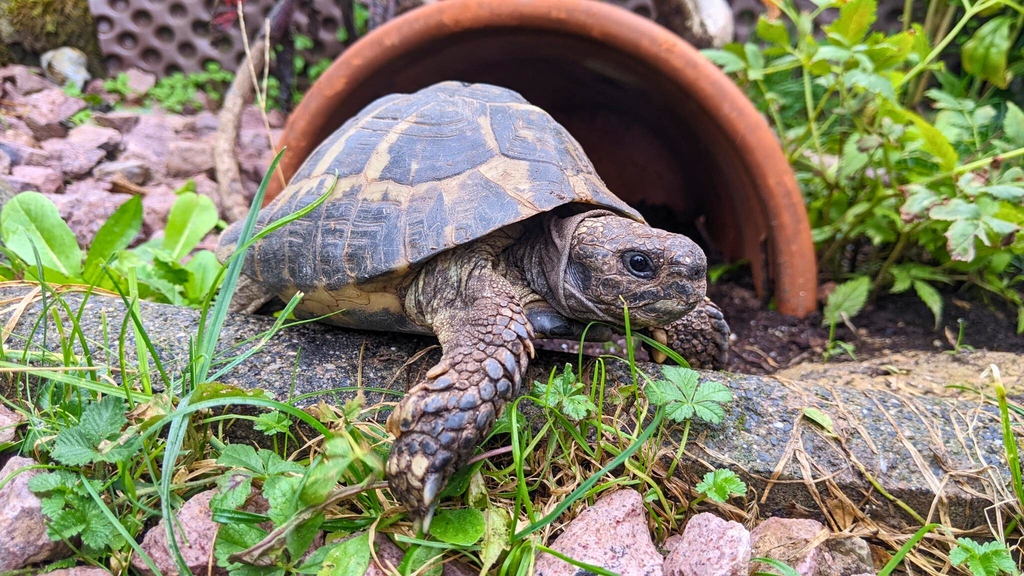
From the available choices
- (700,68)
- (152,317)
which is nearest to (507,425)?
(152,317)

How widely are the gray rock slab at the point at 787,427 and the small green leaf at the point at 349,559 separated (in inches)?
14.7

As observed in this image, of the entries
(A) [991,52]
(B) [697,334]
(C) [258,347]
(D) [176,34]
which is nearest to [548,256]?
(B) [697,334]

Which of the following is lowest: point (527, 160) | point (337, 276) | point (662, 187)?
point (662, 187)

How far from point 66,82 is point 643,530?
15.4 feet

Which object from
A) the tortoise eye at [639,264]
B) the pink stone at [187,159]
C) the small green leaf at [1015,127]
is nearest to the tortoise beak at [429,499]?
the tortoise eye at [639,264]

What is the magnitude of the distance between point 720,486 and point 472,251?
845mm

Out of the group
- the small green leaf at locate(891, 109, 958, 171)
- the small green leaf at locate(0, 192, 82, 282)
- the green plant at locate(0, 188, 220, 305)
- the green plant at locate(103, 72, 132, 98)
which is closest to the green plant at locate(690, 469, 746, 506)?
the small green leaf at locate(891, 109, 958, 171)

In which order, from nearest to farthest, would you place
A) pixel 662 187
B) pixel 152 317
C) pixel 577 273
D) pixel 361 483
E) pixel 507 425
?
pixel 361 483 → pixel 507 425 → pixel 577 273 → pixel 152 317 → pixel 662 187

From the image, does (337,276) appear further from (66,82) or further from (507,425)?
(66,82)

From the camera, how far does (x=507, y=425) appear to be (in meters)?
1.37

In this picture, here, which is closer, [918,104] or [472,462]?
[472,462]

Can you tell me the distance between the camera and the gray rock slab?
1406mm

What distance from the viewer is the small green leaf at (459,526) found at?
1188 mm

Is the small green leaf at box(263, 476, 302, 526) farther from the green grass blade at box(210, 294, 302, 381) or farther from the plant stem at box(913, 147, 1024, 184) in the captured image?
the plant stem at box(913, 147, 1024, 184)
